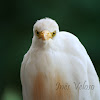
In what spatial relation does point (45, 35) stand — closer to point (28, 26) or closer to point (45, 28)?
point (45, 28)

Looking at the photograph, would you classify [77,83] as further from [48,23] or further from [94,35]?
[94,35]

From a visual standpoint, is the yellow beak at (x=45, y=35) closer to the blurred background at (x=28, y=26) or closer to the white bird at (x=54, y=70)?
the white bird at (x=54, y=70)

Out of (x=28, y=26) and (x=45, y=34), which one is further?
(x=28, y=26)

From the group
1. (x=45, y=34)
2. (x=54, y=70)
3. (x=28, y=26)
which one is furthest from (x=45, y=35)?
(x=28, y=26)

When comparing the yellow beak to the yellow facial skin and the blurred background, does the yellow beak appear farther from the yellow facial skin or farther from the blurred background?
the blurred background

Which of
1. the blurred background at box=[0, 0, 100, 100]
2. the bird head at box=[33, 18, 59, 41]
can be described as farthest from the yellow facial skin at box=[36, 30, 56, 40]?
the blurred background at box=[0, 0, 100, 100]
